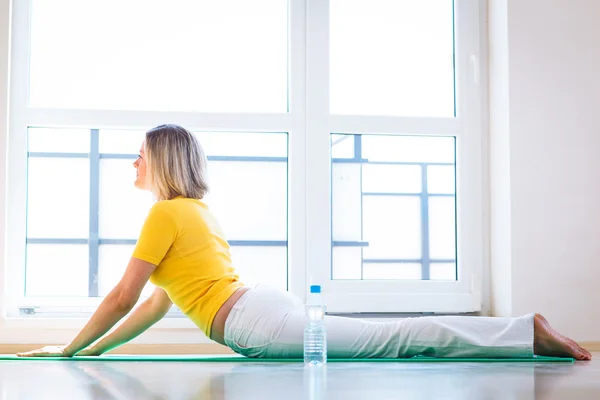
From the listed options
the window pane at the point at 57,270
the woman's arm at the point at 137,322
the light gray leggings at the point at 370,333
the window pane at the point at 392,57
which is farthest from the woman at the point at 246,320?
the window pane at the point at 392,57

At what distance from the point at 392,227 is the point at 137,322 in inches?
49.9

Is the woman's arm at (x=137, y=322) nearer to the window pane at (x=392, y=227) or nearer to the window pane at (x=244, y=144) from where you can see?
the window pane at (x=244, y=144)

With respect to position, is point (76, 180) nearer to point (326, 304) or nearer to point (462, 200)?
point (326, 304)

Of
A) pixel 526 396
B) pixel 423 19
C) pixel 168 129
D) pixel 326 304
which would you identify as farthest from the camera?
pixel 423 19

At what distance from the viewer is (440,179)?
11.2 feet

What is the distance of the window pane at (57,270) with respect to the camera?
3137 millimetres

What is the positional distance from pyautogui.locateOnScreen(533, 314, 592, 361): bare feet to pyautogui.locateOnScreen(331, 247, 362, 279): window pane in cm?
102

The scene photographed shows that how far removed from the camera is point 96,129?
3.17 metres

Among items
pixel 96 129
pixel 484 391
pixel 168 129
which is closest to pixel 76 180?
pixel 96 129

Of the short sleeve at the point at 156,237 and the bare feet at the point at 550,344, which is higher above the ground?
the short sleeve at the point at 156,237

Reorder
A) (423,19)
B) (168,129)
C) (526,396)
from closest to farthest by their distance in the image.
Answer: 1. (526,396)
2. (168,129)
3. (423,19)

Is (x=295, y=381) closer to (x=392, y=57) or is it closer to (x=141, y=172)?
(x=141, y=172)

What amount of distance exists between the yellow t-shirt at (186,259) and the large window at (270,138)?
0.82 metres

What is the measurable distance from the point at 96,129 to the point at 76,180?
0.23 metres
